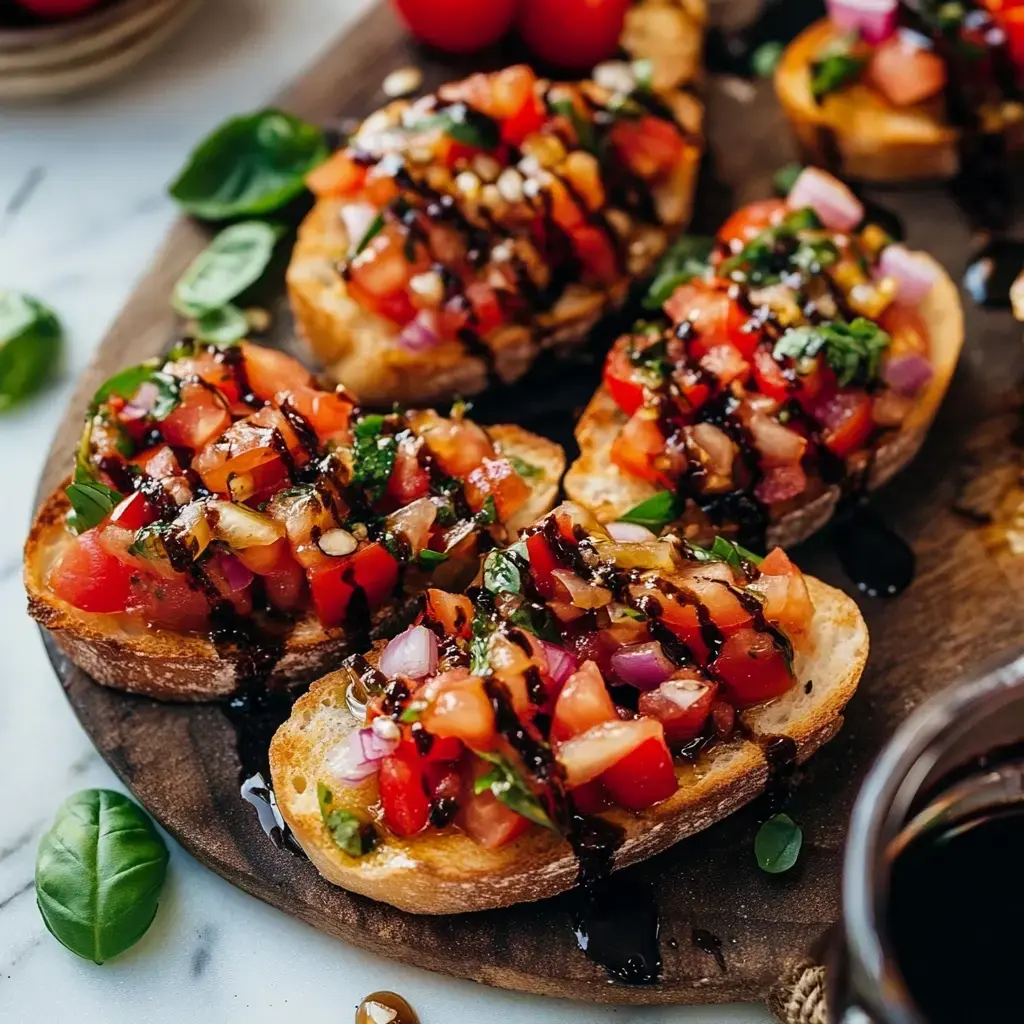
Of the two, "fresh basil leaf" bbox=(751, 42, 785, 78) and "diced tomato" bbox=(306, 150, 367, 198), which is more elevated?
"diced tomato" bbox=(306, 150, 367, 198)

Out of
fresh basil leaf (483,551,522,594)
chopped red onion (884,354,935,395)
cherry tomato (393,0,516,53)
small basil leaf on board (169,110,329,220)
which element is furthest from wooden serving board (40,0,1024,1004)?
cherry tomato (393,0,516,53)

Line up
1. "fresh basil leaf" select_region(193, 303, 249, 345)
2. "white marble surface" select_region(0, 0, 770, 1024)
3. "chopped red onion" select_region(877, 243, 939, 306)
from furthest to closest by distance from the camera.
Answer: "fresh basil leaf" select_region(193, 303, 249, 345) → "chopped red onion" select_region(877, 243, 939, 306) → "white marble surface" select_region(0, 0, 770, 1024)

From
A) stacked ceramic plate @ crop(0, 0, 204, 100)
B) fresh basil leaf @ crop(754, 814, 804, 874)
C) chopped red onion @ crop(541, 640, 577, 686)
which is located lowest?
fresh basil leaf @ crop(754, 814, 804, 874)

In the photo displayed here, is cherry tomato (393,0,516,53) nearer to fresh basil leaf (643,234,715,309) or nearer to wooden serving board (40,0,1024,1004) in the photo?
wooden serving board (40,0,1024,1004)

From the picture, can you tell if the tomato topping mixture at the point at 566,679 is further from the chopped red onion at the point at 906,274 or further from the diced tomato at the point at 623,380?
the chopped red onion at the point at 906,274

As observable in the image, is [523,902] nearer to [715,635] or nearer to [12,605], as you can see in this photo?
[715,635]

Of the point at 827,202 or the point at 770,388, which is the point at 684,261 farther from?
the point at 770,388

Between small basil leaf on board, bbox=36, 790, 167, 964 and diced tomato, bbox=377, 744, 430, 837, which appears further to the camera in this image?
small basil leaf on board, bbox=36, 790, 167, 964

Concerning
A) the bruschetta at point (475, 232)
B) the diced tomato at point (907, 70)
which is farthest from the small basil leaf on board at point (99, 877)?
the diced tomato at point (907, 70)
